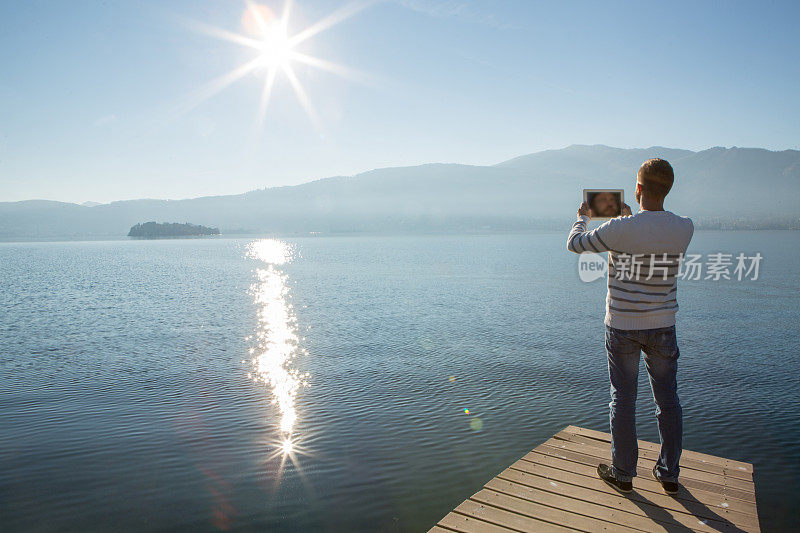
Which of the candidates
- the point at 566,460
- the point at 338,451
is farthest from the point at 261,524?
the point at 566,460

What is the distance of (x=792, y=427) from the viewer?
35.6ft

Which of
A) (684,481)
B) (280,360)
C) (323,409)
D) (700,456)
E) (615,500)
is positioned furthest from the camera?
(280,360)

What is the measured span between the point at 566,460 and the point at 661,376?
171 cm

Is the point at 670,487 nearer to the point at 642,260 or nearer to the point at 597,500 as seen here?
the point at 597,500

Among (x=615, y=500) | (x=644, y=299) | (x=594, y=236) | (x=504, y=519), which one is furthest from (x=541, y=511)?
(x=594, y=236)

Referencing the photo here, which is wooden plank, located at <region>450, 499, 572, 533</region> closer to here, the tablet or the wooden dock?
the wooden dock

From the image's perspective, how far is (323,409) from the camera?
11930 mm

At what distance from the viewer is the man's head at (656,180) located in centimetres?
500

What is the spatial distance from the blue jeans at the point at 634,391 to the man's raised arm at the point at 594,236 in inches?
31.2

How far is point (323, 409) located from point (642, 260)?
8.42 meters

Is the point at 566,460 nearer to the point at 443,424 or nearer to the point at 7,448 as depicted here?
the point at 443,424

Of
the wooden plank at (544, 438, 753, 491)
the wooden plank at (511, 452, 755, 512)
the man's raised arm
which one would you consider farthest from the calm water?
the man's raised arm

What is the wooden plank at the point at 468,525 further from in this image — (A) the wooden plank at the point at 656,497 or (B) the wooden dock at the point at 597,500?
(A) the wooden plank at the point at 656,497

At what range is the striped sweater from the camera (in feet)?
16.2
